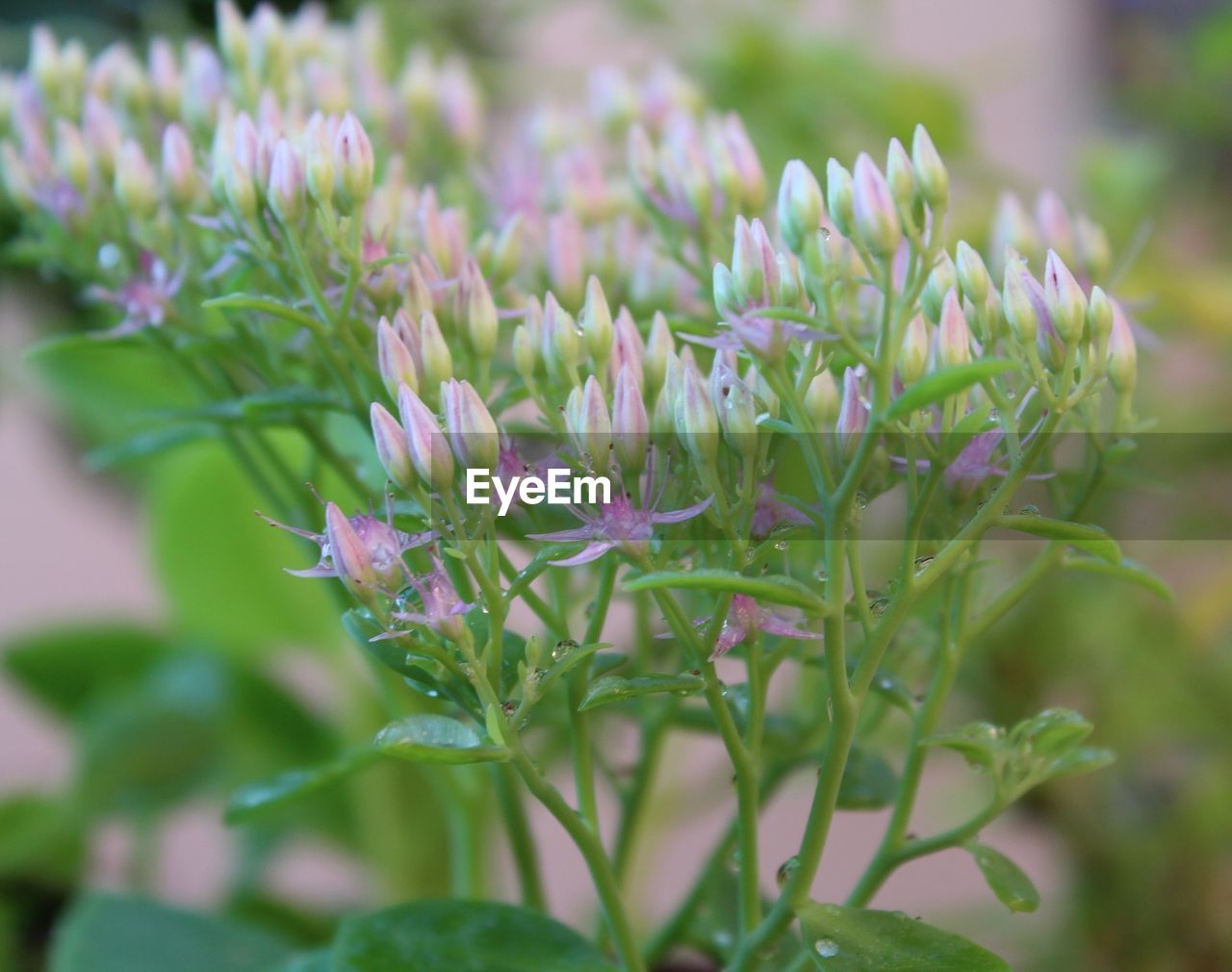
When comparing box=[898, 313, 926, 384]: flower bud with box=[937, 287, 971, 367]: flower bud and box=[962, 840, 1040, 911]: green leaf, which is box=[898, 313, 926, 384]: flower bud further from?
Result: box=[962, 840, 1040, 911]: green leaf

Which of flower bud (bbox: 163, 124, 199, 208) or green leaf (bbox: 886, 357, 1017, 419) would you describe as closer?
green leaf (bbox: 886, 357, 1017, 419)

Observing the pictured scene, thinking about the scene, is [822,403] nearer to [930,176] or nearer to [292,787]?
[930,176]

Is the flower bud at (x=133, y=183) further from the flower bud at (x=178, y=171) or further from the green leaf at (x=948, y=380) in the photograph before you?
the green leaf at (x=948, y=380)

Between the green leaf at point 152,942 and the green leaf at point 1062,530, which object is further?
the green leaf at point 152,942

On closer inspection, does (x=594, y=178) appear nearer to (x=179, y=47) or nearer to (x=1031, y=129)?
(x=179, y=47)

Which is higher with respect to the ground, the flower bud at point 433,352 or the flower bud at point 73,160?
the flower bud at point 73,160

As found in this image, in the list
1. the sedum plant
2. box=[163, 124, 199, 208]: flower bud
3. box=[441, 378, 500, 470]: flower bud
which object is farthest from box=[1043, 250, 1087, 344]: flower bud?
box=[163, 124, 199, 208]: flower bud

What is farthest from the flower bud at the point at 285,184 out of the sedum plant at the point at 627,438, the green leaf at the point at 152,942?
the green leaf at the point at 152,942
